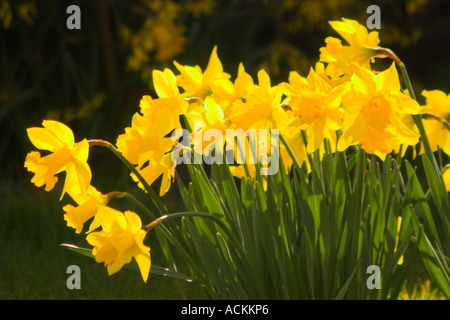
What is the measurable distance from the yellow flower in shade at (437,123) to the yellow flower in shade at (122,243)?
81 cm

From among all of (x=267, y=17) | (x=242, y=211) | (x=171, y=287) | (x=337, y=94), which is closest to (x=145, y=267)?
(x=242, y=211)

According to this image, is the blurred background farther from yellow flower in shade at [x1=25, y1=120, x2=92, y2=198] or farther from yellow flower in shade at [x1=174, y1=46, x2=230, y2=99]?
yellow flower in shade at [x1=25, y1=120, x2=92, y2=198]

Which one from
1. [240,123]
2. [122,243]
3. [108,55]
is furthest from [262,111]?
[108,55]

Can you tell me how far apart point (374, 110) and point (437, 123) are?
1.41ft

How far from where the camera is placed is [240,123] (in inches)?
60.6

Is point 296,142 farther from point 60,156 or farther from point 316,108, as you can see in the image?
point 60,156

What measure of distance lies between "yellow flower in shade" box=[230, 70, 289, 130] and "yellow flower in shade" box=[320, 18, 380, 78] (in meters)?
0.18

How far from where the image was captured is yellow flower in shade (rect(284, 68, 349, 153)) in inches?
59.0

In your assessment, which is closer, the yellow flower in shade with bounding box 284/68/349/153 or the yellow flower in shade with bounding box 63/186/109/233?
the yellow flower in shade with bounding box 284/68/349/153

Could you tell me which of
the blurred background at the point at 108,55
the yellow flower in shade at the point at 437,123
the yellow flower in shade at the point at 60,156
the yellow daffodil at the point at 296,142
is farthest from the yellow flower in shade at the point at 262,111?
the blurred background at the point at 108,55

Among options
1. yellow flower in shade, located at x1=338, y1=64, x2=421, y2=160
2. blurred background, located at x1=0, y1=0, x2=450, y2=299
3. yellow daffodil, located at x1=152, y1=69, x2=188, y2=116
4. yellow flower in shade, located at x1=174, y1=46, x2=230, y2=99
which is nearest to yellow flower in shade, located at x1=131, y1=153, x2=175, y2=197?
yellow daffodil, located at x1=152, y1=69, x2=188, y2=116

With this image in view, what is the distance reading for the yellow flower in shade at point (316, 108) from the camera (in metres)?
1.50

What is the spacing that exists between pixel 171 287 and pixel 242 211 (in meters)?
1.05

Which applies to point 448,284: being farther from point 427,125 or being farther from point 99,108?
point 99,108
